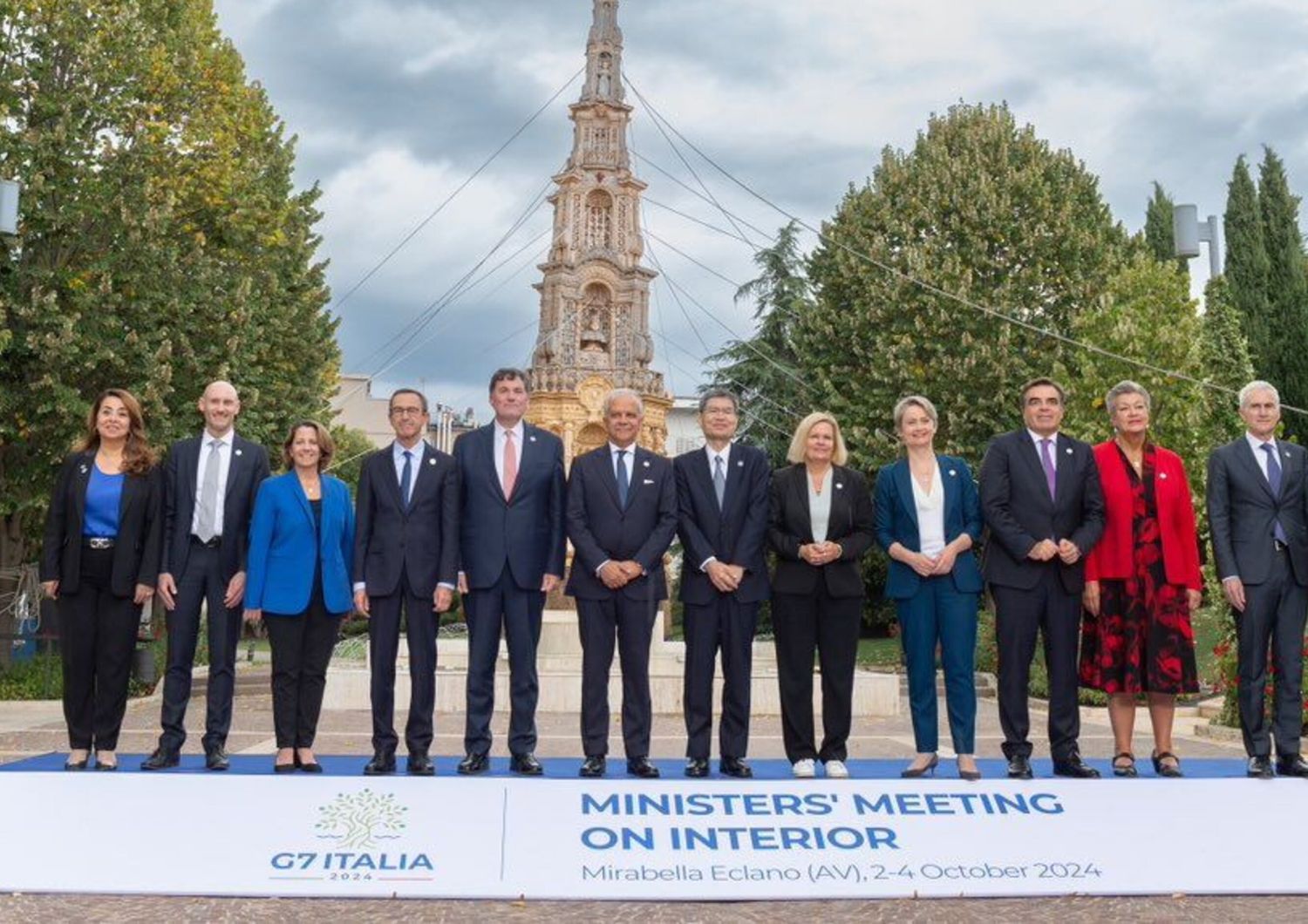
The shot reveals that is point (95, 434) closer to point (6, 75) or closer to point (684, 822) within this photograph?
point (684, 822)

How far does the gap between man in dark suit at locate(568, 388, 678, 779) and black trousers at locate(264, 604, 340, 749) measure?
1.60m

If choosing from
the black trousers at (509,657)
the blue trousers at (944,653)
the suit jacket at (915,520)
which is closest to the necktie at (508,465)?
the black trousers at (509,657)

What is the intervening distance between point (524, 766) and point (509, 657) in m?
0.67

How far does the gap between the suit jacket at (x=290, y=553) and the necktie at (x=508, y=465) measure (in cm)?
105

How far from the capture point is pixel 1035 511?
748 cm

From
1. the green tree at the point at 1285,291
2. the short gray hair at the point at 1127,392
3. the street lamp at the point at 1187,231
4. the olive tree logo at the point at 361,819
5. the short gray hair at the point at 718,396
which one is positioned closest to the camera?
the olive tree logo at the point at 361,819

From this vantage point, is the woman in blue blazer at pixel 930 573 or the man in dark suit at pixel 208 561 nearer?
the woman in blue blazer at pixel 930 573

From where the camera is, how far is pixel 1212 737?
1370 centimetres

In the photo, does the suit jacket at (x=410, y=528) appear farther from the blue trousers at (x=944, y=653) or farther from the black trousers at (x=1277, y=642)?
the black trousers at (x=1277, y=642)

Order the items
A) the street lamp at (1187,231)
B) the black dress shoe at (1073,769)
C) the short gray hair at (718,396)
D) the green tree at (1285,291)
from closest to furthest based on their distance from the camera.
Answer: the black dress shoe at (1073,769), the short gray hair at (718,396), the street lamp at (1187,231), the green tree at (1285,291)

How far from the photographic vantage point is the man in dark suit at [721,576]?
24.6 ft

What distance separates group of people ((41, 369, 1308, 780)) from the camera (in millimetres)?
7465

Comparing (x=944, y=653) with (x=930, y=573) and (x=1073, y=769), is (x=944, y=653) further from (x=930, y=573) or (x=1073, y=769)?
(x=1073, y=769)

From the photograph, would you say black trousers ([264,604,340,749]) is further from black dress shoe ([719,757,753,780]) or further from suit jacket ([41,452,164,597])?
black dress shoe ([719,757,753,780])
